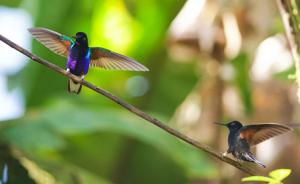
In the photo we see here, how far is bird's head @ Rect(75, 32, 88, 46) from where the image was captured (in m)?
1.72

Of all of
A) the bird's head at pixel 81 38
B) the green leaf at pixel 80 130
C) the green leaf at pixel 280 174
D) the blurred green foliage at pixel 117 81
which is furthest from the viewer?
the blurred green foliage at pixel 117 81

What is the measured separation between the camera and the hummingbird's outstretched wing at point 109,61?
173 centimetres

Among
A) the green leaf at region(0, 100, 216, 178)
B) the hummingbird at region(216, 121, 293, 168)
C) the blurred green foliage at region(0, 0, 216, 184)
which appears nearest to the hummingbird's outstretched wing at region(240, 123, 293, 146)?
the hummingbird at region(216, 121, 293, 168)

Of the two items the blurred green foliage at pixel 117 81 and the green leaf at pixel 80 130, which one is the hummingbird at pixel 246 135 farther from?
the blurred green foliage at pixel 117 81

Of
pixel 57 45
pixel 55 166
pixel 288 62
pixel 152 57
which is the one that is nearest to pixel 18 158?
pixel 55 166

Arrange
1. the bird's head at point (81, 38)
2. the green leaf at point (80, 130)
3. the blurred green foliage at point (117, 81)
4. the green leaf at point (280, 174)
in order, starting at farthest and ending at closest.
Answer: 1. the blurred green foliage at point (117, 81)
2. the green leaf at point (80, 130)
3. the bird's head at point (81, 38)
4. the green leaf at point (280, 174)

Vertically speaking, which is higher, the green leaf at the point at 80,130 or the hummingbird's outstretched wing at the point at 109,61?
the hummingbird's outstretched wing at the point at 109,61

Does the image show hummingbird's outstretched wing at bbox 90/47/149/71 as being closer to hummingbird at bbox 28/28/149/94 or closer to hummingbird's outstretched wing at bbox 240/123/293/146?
hummingbird at bbox 28/28/149/94

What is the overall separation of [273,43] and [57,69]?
2548 millimetres

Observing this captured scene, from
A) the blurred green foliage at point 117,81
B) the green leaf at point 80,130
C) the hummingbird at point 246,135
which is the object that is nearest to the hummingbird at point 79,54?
the hummingbird at point 246,135

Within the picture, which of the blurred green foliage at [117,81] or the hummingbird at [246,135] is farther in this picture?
the blurred green foliage at [117,81]

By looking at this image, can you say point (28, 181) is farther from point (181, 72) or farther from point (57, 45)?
point (181, 72)

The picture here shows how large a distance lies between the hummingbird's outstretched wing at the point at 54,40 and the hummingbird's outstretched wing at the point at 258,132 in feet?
1.76

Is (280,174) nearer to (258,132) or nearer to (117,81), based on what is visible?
(258,132)
